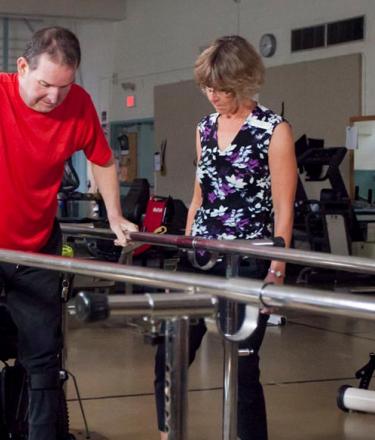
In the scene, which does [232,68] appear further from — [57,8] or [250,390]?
[57,8]

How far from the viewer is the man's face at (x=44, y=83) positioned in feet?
9.61

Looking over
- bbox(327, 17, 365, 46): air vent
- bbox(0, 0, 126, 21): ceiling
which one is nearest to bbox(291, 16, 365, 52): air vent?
bbox(327, 17, 365, 46): air vent

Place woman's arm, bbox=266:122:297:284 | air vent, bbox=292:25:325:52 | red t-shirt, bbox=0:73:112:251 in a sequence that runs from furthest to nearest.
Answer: air vent, bbox=292:25:325:52 → woman's arm, bbox=266:122:297:284 → red t-shirt, bbox=0:73:112:251

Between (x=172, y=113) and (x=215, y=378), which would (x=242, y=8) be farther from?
(x=215, y=378)

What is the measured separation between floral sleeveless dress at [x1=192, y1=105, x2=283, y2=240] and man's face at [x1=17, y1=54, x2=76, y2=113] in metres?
0.56

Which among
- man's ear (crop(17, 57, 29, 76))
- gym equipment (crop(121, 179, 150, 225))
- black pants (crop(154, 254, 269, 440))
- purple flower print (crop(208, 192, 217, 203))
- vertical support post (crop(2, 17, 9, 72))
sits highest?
vertical support post (crop(2, 17, 9, 72))

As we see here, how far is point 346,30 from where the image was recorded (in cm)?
1245

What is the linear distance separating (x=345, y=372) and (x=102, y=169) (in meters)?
3.08

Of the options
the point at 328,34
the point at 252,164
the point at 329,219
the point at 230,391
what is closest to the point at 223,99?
the point at 252,164

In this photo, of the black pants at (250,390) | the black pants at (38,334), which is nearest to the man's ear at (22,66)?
the black pants at (38,334)

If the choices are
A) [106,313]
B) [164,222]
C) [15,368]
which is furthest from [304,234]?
[106,313]

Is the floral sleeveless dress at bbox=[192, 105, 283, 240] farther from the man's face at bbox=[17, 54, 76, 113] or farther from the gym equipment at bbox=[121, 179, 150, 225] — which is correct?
the gym equipment at bbox=[121, 179, 150, 225]

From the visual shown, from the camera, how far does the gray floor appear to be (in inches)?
182

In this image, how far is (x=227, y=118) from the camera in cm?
327
